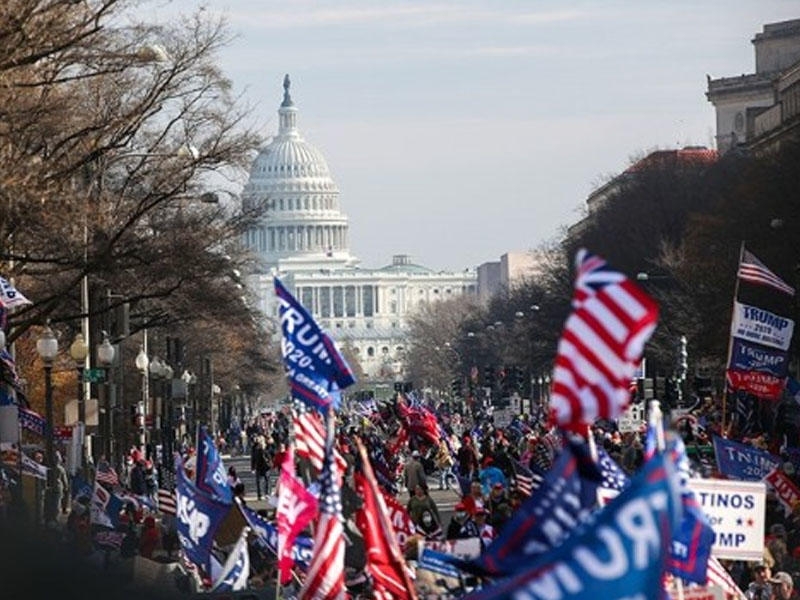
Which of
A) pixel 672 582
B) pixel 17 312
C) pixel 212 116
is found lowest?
pixel 672 582

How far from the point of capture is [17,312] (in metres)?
46.1

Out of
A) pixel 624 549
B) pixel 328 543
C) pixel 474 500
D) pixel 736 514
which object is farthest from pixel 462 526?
pixel 624 549

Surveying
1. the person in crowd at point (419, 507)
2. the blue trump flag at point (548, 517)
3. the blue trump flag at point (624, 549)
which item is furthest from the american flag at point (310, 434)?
the person in crowd at point (419, 507)

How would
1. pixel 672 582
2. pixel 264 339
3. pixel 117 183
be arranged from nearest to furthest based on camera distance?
pixel 672 582, pixel 117 183, pixel 264 339

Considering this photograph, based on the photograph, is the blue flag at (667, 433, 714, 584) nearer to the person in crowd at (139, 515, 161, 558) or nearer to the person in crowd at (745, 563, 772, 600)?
the person in crowd at (745, 563, 772, 600)

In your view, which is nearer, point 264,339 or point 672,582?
point 672,582

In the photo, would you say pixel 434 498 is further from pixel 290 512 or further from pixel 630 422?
pixel 290 512

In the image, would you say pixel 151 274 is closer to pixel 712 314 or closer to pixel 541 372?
pixel 712 314

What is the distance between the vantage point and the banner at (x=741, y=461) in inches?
1073

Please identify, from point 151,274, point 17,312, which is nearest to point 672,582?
point 17,312

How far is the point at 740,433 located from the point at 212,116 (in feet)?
33.4

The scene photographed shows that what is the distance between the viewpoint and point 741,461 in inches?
1081

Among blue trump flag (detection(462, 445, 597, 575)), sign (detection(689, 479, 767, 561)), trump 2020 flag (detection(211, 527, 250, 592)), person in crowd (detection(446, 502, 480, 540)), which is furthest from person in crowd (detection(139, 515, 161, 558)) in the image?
blue trump flag (detection(462, 445, 597, 575))

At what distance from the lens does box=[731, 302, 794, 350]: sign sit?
1443 inches
